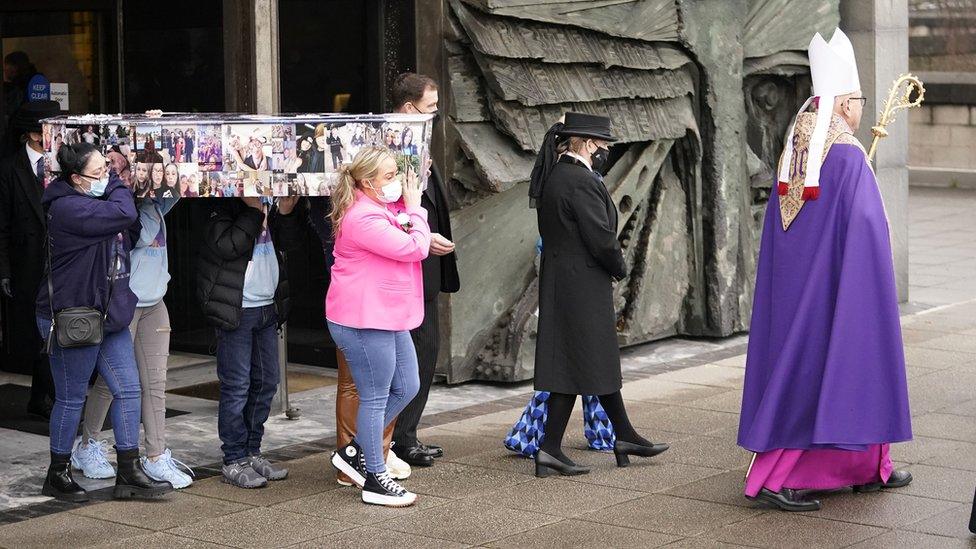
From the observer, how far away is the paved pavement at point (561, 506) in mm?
5886

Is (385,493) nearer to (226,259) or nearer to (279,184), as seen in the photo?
(226,259)

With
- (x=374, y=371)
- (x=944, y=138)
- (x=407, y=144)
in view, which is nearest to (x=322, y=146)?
(x=407, y=144)

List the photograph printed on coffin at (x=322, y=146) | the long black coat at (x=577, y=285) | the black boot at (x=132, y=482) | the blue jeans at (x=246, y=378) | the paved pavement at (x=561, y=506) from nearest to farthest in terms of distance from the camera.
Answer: the paved pavement at (x=561, y=506)
the photograph printed on coffin at (x=322, y=146)
the black boot at (x=132, y=482)
the blue jeans at (x=246, y=378)
the long black coat at (x=577, y=285)

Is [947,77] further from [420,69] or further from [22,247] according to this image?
[22,247]

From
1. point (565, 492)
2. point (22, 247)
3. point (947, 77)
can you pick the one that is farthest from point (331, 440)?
point (947, 77)

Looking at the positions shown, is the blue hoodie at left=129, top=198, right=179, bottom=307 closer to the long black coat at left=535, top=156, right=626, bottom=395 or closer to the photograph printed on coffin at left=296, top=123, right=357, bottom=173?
the photograph printed on coffin at left=296, top=123, right=357, bottom=173

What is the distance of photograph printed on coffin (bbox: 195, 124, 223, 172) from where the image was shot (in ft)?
20.4

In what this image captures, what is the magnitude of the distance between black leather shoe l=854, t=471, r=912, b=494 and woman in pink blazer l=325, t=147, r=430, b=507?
1.91m

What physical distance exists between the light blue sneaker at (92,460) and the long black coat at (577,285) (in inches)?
77.6

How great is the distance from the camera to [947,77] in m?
24.5

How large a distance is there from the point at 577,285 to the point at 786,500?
52.3 inches

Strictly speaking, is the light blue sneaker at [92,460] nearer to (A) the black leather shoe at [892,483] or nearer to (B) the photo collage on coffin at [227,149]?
(B) the photo collage on coffin at [227,149]

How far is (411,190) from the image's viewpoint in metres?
6.34

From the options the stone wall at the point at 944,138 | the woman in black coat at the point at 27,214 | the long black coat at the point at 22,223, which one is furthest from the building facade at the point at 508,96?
the stone wall at the point at 944,138
